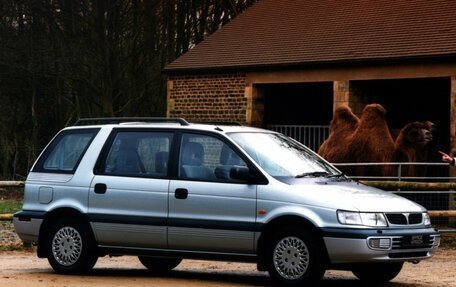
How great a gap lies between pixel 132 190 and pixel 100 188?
1.35 feet

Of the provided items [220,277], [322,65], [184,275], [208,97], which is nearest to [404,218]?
[220,277]

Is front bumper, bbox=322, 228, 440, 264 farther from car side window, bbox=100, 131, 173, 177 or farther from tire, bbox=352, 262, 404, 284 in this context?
→ car side window, bbox=100, 131, 173, 177

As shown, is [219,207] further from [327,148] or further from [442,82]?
[442,82]

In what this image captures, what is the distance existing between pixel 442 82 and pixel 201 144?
17.5 metres

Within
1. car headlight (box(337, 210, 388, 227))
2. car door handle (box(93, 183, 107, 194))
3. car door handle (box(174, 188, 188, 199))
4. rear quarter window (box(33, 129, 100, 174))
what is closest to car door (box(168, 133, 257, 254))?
car door handle (box(174, 188, 188, 199))

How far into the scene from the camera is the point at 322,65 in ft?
90.3

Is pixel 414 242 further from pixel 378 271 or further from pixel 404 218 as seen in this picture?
pixel 378 271

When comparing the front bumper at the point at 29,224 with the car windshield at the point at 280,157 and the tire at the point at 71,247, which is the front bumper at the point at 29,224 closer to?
the tire at the point at 71,247

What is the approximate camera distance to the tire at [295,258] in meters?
11.0

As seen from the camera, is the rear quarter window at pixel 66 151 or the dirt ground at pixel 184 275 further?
the rear quarter window at pixel 66 151

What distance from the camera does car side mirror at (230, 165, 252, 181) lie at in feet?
37.6

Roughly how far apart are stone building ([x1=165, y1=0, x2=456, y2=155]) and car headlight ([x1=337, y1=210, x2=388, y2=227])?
14023mm

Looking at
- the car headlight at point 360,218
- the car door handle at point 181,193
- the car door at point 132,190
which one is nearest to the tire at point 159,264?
the car door at point 132,190

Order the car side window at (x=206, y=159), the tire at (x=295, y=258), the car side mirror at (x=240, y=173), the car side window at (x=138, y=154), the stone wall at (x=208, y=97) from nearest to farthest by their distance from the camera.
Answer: the tire at (x=295, y=258) → the car side mirror at (x=240, y=173) → the car side window at (x=206, y=159) → the car side window at (x=138, y=154) → the stone wall at (x=208, y=97)
